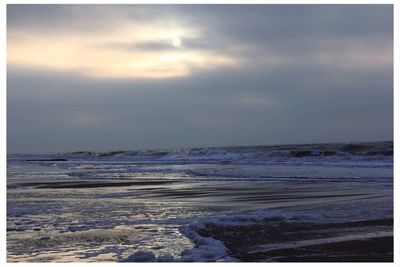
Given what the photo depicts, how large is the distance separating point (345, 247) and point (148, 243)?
3.09 m

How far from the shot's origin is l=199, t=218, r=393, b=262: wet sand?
5.55 meters

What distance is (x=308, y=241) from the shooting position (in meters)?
6.40

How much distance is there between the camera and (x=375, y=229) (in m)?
7.20

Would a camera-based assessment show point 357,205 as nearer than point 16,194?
Yes

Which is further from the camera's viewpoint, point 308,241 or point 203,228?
point 203,228

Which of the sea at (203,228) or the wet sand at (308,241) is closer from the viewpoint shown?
the wet sand at (308,241)

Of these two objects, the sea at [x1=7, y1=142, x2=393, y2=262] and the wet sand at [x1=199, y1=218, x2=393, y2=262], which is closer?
the wet sand at [x1=199, y1=218, x2=393, y2=262]

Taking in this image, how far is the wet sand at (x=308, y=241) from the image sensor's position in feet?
18.2

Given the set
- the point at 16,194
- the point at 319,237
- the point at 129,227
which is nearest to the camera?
the point at 319,237

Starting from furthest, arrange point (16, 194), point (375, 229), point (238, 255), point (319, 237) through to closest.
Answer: point (16, 194), point (375, 229), point (319, 237), point (238, 255)
